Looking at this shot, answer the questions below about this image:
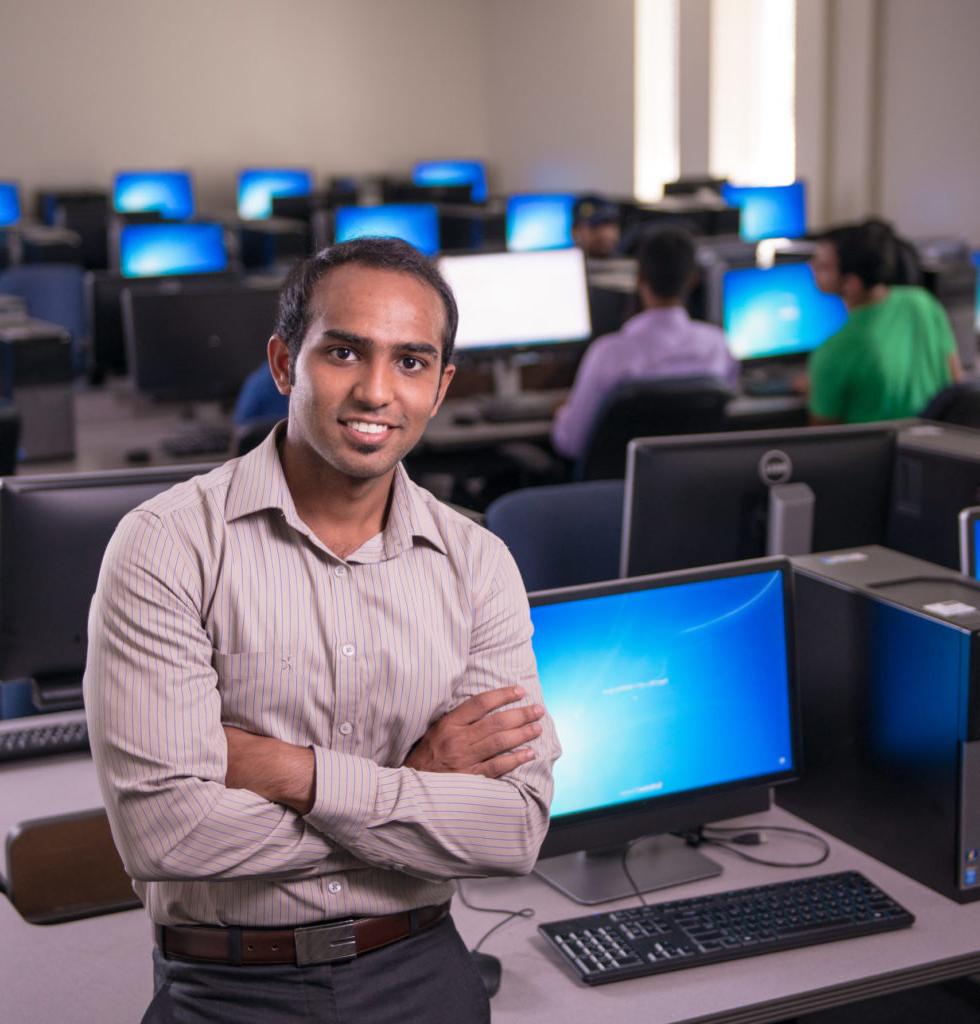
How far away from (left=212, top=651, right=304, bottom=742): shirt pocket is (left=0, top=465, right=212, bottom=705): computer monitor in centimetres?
78

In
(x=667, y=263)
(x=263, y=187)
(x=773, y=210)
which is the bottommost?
(x=667, y=263)

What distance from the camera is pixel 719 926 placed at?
1868mm

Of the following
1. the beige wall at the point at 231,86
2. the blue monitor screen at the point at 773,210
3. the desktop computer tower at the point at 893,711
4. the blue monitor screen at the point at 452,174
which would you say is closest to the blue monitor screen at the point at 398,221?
the blue monitor screen at the point at 773,210

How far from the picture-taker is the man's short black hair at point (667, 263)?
4.56m

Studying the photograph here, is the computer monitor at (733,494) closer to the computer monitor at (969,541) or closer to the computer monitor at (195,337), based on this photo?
the computer monitor at (969,541)

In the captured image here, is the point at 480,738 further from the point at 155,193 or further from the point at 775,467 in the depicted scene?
the point at 155,193

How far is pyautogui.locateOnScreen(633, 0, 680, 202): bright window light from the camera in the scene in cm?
971

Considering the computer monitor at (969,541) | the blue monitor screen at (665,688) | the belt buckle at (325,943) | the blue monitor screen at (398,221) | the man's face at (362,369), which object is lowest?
the belt buckle at (325,943)

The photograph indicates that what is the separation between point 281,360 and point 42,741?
1.06 meters

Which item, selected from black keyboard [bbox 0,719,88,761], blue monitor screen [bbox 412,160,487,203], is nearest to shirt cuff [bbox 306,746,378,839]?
black keyboard [bbox 0,719,88,761]

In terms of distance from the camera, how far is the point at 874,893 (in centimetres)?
196

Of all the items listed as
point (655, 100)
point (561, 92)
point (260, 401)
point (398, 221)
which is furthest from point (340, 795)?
point (561, 92)

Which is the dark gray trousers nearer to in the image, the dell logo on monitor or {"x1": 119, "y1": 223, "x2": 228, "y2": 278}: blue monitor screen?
the dell logo on monitor

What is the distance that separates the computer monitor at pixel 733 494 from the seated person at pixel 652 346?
1843 millimetres
